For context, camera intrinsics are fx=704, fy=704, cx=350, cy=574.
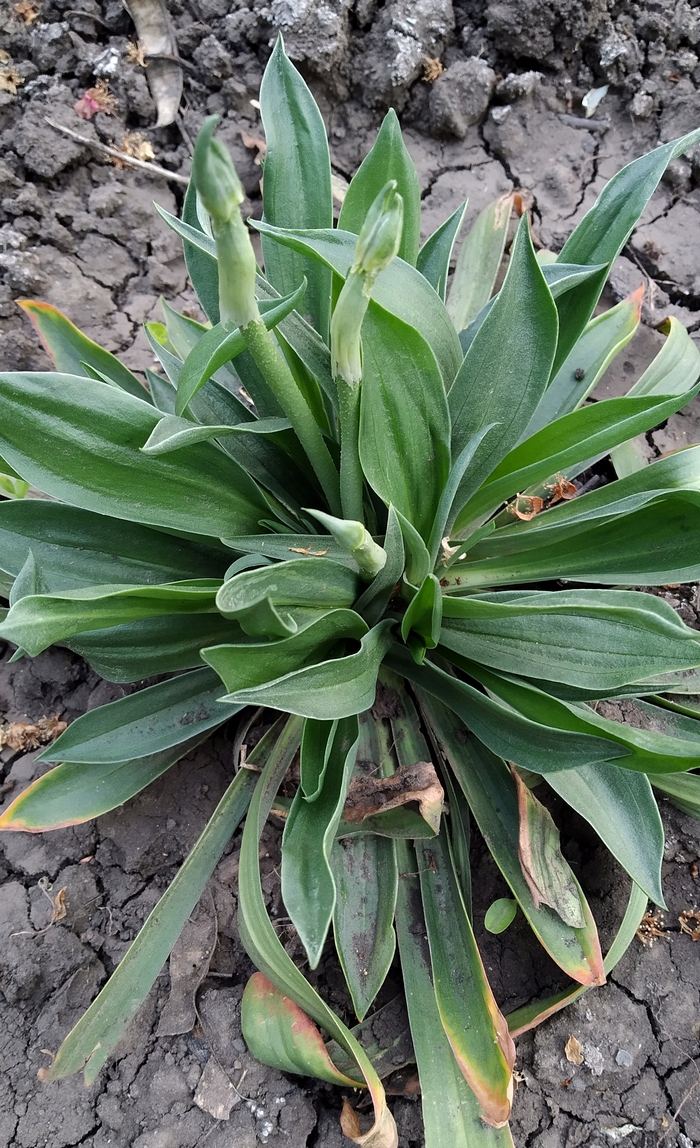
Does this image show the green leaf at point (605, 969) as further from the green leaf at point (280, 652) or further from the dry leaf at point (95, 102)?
the dry leaf at point (95, 102)

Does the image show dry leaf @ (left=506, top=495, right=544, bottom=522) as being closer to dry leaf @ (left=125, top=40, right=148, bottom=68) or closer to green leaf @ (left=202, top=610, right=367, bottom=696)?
green leaf @ (left=202, top=610, right=367, bottom=696)

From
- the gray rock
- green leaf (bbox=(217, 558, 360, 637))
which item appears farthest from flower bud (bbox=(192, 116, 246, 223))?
the gray rock

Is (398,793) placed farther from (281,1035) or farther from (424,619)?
(281,1035)

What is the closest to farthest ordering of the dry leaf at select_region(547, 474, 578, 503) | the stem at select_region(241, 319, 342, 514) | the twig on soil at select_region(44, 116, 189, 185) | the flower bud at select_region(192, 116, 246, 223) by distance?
the flower bud at select_region(192, 116, 246, 223) < the stem at select_region(241, 319, 342, 514) < the dry leaf at select_region(547, 474, 578, 503) < the twig on soil at select_region(44, 116, 189, 185)

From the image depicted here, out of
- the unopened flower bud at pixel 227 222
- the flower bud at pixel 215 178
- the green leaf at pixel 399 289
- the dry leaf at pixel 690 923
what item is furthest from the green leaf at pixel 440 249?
the dry leaf at pixel 690 923

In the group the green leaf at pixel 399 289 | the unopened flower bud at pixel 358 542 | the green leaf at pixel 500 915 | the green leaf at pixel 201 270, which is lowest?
the green leaf at pixel 500 915

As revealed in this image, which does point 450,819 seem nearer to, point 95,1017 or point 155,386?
point 95,1017

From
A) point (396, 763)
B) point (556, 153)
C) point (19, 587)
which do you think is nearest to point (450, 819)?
point (396, 763)
